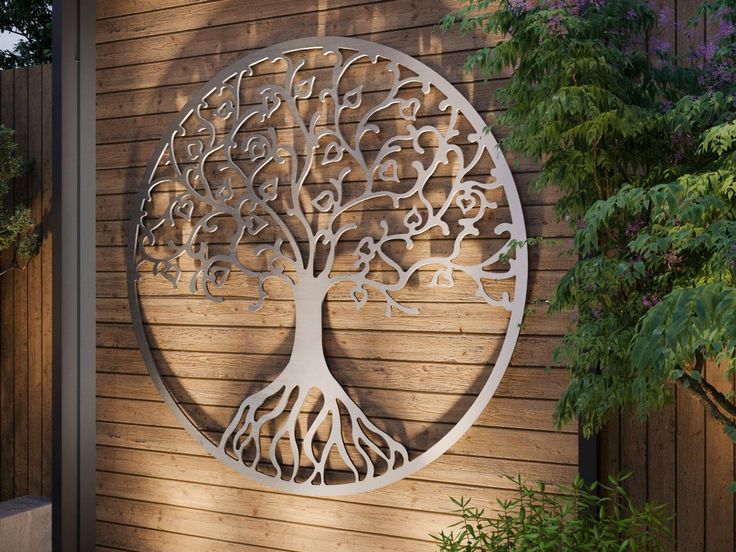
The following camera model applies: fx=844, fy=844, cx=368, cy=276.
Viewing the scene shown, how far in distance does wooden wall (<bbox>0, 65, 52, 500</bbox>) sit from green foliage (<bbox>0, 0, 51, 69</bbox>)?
4290mm

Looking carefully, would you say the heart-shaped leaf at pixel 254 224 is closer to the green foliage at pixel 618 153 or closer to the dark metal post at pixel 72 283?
the dark metal post at pixel 72 283

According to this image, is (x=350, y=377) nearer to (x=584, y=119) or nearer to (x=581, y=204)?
(x=581, y=204)

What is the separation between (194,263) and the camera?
10.8 feet

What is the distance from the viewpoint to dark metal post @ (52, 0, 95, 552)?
341 cm

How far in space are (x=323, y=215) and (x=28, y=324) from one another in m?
1.86

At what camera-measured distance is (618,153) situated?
196 cm

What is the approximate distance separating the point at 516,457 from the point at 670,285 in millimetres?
1031

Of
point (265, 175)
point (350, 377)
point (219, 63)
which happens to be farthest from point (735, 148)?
point (219, 63)

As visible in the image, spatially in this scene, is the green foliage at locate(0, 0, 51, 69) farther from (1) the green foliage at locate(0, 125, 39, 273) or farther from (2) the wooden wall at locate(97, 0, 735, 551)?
(2) the wooden wall at locate(97, 0, 735, 551)

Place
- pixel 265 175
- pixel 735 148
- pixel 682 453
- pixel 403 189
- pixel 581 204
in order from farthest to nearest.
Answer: pixel 265 175 → pixel 403 189 → pixel 682 453 → pixel 581 204 → pixel 735 148

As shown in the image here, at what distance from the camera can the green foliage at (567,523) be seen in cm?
232

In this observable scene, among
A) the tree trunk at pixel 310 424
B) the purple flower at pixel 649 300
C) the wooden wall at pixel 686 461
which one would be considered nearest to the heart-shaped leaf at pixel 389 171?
the tree trunk at pixel 310 424

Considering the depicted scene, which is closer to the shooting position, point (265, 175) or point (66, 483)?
point (265, 175)

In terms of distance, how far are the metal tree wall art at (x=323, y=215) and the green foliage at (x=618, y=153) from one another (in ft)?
2.22
